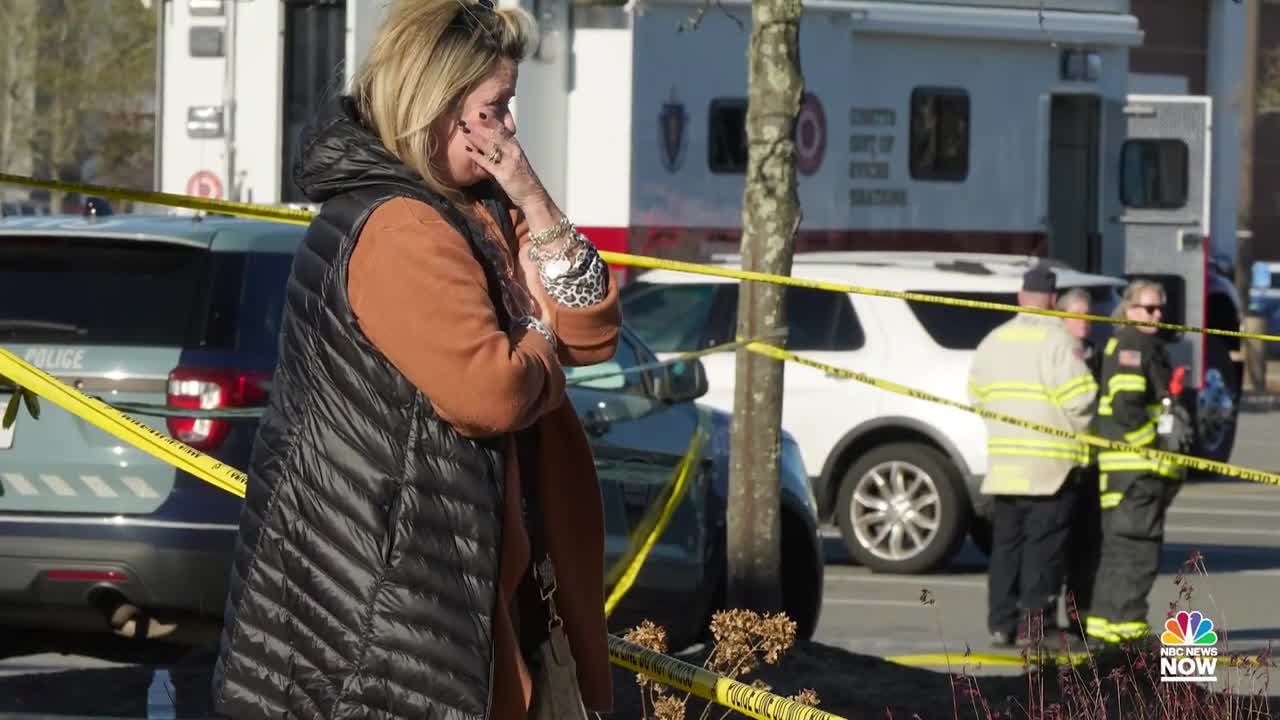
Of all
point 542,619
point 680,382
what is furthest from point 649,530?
point 542,619

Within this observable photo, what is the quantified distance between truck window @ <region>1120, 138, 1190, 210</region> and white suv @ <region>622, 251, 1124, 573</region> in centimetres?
429

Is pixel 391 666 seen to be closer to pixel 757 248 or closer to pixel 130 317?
pixel 130 317

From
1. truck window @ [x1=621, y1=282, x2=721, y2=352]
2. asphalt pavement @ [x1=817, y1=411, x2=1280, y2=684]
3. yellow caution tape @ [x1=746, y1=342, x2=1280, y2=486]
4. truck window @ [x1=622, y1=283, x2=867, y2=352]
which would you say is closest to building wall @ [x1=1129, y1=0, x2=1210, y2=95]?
asphalt pavement @ [x1=817, y1=411, x2=1280, y2=684]

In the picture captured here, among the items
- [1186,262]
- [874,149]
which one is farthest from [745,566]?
[1186,262]

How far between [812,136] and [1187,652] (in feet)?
25.8

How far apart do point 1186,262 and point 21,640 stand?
11793mm

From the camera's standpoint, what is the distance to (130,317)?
20.7 ft

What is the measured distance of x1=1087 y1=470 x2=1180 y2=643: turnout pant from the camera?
855cm

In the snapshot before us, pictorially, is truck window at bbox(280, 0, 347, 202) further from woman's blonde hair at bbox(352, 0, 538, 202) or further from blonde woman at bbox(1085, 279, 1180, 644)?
woman's blonde hair at bbox(352, 0, 538, 202)

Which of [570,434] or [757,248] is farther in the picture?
[757,248]

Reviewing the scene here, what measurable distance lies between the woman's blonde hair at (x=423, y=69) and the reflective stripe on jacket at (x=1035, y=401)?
6.23 metres

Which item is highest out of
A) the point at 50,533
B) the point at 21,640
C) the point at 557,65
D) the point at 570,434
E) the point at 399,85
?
the point at 557,65

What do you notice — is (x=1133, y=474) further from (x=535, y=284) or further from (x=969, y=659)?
(x=535, y=284)

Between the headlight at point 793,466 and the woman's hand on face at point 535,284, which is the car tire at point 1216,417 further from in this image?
the woman's hand on face at point 535,284
